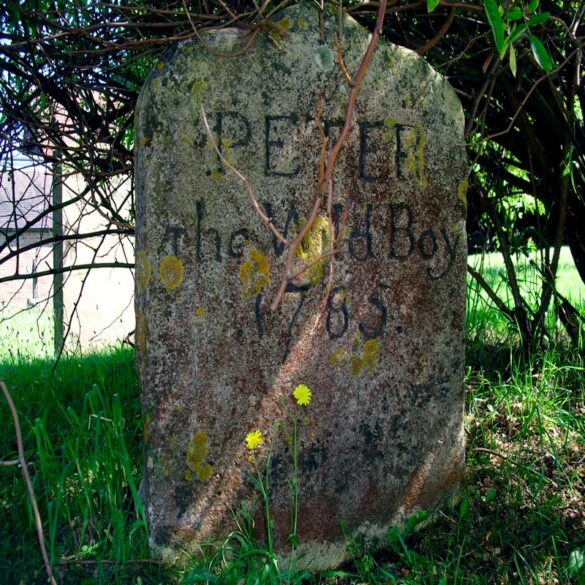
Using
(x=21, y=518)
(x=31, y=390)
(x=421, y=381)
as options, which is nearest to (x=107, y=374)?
(x=31, y=390)

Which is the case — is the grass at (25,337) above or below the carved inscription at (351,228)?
below

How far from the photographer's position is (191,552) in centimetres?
208

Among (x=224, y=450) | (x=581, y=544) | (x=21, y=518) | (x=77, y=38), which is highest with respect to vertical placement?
(x=77, y=38)

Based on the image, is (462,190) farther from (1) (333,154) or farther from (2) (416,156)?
(1) (333,154)

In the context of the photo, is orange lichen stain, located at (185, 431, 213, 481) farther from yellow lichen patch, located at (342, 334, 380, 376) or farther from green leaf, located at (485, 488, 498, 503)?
green leaf, located at (485, 488, 498, 503)

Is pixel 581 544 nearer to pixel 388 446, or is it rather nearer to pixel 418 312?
pixel 388 446

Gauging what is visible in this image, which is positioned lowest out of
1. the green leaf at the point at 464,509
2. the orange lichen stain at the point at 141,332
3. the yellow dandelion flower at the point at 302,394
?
the green leaf at the point at 464,509

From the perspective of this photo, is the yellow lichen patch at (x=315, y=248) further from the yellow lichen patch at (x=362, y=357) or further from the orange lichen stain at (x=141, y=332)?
the orange lichen stain at (x=141, y=332)

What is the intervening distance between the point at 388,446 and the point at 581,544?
25.0 inches

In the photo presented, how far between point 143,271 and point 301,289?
47 cm

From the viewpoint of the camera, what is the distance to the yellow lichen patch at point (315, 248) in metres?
2.19

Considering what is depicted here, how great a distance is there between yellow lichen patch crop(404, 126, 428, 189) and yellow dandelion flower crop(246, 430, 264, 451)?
0.93 meters

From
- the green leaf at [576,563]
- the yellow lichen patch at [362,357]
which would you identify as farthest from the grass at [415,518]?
the yellow lichen patch at [362,357]

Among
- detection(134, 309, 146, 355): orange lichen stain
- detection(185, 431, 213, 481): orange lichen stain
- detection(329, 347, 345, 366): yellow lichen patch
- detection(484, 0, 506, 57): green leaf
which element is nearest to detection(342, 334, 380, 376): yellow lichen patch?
detection(329, 347, 345, 366): yellow lichen patch
